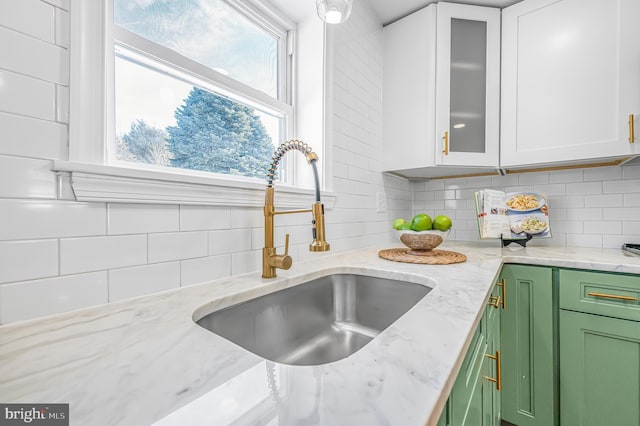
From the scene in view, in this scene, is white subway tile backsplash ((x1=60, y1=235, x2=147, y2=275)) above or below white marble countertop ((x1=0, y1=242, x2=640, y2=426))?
above

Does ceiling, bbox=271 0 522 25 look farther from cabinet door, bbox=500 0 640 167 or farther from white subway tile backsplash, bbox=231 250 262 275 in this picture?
white subway tile backsplash, bbox=231 250 262 275

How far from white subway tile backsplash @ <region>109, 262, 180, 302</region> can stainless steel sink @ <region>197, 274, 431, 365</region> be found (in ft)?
0.56

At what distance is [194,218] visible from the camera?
2.72 feet

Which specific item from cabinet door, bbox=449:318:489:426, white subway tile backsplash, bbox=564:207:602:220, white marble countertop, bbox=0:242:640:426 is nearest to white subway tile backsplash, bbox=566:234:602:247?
white subway tile backsplash, bbox=564:207:602:220

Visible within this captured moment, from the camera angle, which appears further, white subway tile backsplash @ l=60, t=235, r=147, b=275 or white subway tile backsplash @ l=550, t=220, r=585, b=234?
white subway tile backsplash @ l=550, t=220, r=585, b=234

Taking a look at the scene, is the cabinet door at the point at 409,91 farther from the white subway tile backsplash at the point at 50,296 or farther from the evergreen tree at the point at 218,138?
the white subway tile backsplash at the point at 50,296

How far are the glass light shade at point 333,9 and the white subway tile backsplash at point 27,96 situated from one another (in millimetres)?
857

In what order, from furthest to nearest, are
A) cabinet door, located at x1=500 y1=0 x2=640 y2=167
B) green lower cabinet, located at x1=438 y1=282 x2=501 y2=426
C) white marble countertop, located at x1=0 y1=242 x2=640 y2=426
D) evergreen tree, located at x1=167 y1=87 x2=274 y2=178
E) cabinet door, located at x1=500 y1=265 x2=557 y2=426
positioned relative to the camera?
cabinet door, located at x1=500 y1=0 x2=640 y2=167 → cabinet door, located at x1=500 y1=265 x2=557 y2=426 → evergreen tree, located at x1=167 y1=87 x2=274 y2=178 → green lower cabinet, located at x1=438 y1=282 x2=501 y2=426 → white marble countertop, located at x1=0 y1=242 x2=640 y2=426

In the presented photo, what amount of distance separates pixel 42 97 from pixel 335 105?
3.63 ft

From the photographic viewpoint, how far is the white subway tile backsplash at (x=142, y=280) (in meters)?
0.67

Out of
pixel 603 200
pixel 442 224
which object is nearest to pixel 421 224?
pixel 442 224

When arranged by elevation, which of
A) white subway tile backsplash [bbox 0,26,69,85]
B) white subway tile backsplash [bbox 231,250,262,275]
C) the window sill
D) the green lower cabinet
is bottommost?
the green lower cabinet

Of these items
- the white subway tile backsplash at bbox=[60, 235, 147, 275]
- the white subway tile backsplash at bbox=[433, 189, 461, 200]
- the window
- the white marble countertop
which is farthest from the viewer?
the white subway tile backsplash at bbox=[433, 189, 461, 200]

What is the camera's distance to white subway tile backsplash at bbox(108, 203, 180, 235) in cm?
67
